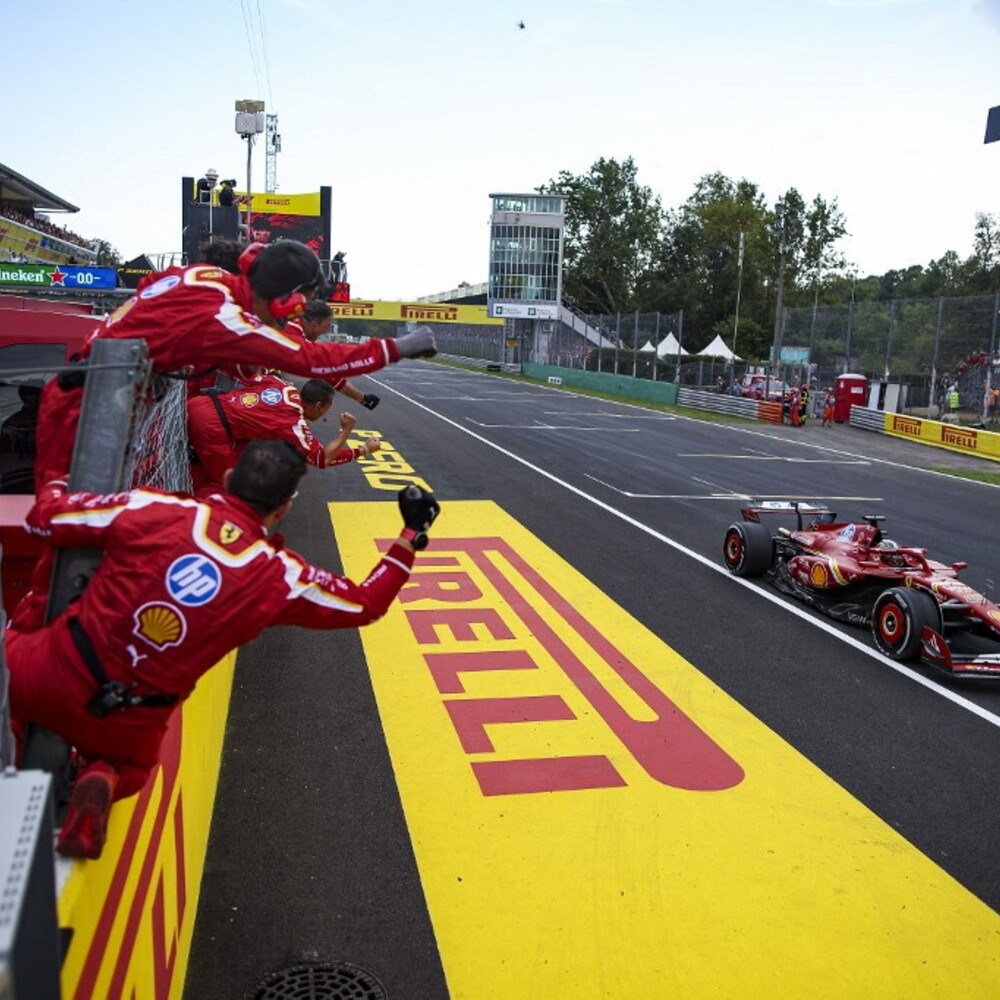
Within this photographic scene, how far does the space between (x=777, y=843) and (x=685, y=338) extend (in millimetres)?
87168

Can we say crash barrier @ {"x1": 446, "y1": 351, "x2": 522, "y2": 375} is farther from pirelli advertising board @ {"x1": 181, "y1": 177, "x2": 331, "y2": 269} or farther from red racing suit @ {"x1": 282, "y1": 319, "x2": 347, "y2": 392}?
red racing suit @ {"x1": 282, "y1": 319, "x2": 347, "y2": 392}

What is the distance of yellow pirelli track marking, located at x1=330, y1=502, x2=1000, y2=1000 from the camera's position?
379cm

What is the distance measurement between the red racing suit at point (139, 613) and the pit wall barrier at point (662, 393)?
2985cm

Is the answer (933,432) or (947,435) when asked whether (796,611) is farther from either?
(933,432)

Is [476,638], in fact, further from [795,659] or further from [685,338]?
[685,338]

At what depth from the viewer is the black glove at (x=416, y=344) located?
3.32m

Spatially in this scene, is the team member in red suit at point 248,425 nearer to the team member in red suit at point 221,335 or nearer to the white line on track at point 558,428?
the team member in red suit at point 221,335

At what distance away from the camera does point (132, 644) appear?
102 inches

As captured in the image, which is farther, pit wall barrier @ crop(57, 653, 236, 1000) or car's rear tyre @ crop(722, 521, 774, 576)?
car's rear tyre @ crop(722, 521, 774, 576)

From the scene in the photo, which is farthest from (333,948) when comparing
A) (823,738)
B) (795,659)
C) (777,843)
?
(795,659)

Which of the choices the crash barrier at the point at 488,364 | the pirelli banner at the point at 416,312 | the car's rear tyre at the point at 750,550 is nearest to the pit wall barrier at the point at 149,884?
the car's rear tyre at the point at 750,550

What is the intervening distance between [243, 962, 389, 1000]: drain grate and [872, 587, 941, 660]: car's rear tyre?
5.12m

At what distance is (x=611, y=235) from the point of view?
9769 cm

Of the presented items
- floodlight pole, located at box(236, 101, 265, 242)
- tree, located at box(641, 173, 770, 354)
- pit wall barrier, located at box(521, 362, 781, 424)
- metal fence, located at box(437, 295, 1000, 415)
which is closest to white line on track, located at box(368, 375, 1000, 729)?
floodlight pole, located at box(236, 101, 265, 242)
